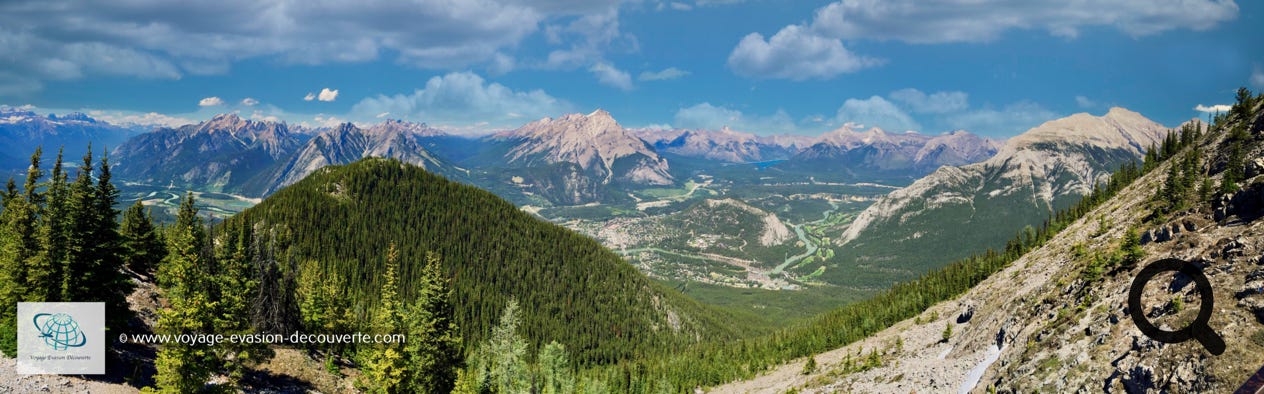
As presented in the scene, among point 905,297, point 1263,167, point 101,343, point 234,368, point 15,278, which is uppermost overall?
point 1263,167

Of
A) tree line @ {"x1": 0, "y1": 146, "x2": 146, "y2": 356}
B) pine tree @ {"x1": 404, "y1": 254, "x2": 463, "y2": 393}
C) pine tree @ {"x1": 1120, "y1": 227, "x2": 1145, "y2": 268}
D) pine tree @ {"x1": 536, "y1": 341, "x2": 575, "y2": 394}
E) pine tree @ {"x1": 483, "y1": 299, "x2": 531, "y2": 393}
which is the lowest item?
pine tree @ {"x1": 536, "y1": 341, "x2": 575, "y2": 394}

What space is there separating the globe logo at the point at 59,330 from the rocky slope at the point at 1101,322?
83.9 meters

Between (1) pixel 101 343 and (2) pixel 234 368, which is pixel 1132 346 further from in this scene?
(1) pixel 101 343

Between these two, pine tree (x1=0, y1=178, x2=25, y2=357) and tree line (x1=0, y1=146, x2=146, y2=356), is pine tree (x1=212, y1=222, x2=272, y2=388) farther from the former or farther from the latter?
pine tree (x1=0, y1=178, x2=25, y2=357)

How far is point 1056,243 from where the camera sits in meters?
114

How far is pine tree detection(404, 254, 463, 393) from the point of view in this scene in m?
54.3

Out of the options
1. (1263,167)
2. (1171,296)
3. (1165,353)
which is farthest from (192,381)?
(1263,167)

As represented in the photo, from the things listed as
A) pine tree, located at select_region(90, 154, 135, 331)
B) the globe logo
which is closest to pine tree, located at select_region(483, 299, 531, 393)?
pine tree, located at select_region(90, 154, 135, 331)

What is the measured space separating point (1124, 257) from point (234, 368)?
329ft

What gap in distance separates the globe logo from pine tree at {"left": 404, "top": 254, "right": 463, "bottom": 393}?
2581cm

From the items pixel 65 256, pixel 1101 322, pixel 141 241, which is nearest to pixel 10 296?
A: pixel 65 256

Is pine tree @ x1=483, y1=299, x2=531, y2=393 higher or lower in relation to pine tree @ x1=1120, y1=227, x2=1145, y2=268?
lower

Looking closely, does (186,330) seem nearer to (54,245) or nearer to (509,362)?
(54,245)

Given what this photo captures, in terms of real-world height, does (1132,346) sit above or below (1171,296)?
below
